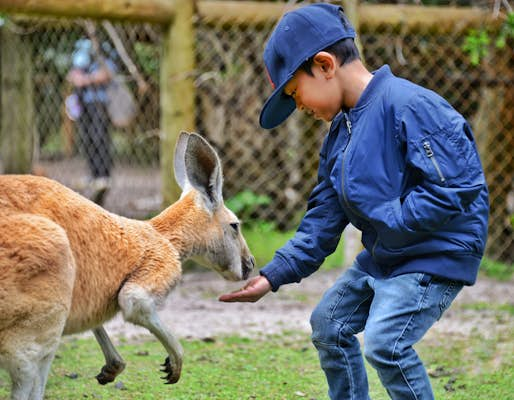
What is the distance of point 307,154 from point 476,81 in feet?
4.75

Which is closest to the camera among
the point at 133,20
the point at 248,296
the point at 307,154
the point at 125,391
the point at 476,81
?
the point at 248,296

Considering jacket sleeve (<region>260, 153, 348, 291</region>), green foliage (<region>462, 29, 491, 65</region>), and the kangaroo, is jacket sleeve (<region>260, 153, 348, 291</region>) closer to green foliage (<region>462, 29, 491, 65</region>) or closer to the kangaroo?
the kangaroo

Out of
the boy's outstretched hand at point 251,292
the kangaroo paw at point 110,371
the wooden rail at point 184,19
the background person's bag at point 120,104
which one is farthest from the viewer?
the background person's bag at point 120,104

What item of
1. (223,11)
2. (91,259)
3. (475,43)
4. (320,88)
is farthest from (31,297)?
(475,43)

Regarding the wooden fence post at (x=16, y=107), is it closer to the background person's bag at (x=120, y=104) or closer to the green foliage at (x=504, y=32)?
the background person's bag at (x=120, y=104)

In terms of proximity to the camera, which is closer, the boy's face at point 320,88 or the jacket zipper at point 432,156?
the jacket zipper at point 432,156

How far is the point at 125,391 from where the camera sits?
353cm

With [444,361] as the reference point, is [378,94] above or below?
above

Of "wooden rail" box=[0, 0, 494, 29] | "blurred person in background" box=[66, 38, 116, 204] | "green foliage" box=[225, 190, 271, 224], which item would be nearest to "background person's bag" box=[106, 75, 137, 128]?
"blurred person in background" box=[66, 38, 116, 204]

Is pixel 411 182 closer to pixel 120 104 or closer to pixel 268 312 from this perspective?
pixel 268 312

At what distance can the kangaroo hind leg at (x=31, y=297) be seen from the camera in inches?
99.7

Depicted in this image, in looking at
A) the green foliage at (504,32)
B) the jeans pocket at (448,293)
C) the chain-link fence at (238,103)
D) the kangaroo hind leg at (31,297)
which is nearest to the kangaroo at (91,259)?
the kangaroo hind leg at (31,297)

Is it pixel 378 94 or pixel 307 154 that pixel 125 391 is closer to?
pixel 378 94

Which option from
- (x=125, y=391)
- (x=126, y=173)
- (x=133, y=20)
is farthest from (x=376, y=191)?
(x=126, y=173)
